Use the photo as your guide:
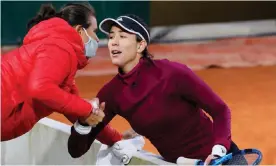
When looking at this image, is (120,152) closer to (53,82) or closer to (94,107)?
(94,107)

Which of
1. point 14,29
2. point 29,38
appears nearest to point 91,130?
point 29,38

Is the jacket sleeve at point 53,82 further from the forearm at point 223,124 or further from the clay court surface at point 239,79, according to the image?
the clay court surface at point 239,79

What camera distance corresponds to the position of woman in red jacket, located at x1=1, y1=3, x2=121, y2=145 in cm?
291

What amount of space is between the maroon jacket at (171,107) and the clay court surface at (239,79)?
1.33 metres

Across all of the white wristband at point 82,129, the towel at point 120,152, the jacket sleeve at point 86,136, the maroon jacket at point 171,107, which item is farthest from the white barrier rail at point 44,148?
the maroon jacket at point 171,107

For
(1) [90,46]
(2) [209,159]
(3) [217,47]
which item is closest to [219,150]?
(2) [209,159]

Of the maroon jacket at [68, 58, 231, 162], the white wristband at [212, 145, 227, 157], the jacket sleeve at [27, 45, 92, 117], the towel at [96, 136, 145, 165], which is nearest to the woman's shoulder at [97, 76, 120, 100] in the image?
the maroon jacket at [68, 58, 231, 162]

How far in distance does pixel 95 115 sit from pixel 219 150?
610 millimetres

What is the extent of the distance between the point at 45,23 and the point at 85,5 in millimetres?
221

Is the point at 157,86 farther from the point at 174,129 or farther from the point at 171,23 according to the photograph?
the point at 171,23

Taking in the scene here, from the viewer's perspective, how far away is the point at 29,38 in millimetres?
3148

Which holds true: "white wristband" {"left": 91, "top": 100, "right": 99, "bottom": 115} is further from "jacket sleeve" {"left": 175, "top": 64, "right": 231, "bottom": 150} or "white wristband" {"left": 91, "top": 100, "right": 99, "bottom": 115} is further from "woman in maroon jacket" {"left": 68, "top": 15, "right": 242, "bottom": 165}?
"jacket sleeve" {"left": 175, "top": 64, "right": 231, "bottom": 150}

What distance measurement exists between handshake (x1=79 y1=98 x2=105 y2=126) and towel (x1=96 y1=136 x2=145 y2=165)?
397mm

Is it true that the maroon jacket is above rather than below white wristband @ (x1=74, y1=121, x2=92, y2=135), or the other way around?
above
